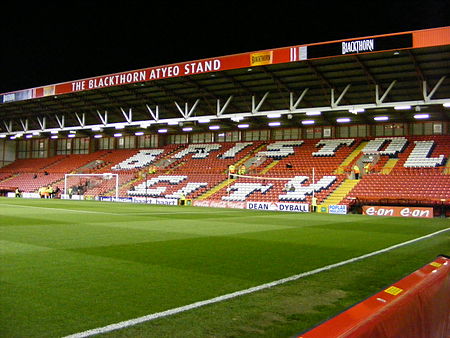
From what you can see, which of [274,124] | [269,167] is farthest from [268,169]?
[274,124]

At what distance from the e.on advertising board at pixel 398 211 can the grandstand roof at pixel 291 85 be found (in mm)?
6797

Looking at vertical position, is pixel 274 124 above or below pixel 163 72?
below

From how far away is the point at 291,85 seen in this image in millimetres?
30562

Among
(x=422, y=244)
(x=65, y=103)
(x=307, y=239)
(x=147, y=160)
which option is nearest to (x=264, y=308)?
(x=307, y=239)

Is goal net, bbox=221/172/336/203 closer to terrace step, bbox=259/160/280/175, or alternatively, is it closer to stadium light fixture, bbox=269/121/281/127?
terrace step, bbox=259/160/280/175

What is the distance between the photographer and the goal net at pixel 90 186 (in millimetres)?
42406

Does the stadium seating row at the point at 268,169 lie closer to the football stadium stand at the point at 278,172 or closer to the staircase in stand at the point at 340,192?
the football stadium stand at the point at 278,172

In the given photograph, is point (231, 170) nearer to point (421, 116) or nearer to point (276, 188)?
point (276, 188)

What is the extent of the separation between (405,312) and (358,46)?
23.1 m

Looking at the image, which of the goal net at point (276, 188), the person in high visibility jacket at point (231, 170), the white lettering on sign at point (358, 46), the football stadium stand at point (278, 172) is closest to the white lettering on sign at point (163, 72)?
the goal net at point (276, 188)

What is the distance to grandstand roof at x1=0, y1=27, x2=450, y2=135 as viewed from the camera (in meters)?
23.9

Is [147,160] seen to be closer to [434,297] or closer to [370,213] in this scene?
[370,213]

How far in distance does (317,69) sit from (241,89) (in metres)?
7.13

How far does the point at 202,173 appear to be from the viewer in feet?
134
